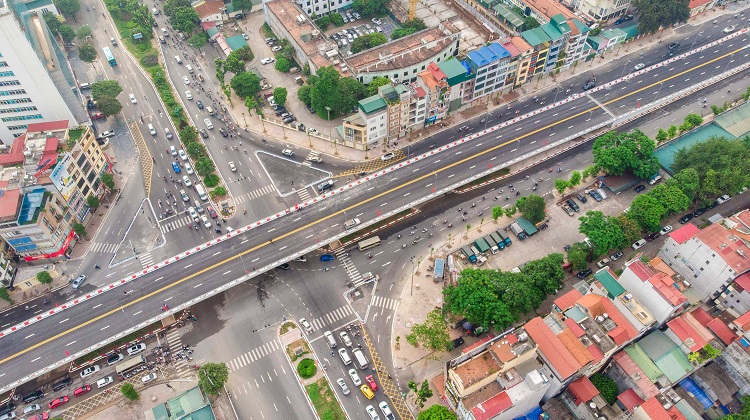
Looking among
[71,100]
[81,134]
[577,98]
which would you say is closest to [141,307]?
[81,134]

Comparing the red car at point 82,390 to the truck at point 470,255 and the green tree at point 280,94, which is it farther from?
the green tree at point 280,94

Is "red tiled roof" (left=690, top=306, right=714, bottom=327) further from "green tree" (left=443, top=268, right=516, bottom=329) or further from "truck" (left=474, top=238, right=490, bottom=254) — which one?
"truck" (left=474, top=238, right=490, bottom=254)

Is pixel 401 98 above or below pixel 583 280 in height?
above

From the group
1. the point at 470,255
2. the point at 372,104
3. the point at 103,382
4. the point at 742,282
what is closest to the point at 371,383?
the point at 470,255

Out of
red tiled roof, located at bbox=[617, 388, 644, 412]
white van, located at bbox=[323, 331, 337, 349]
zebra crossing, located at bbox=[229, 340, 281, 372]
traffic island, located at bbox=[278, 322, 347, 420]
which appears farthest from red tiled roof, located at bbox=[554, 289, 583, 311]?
zebra crossing, located at bbox=[229, 340, 281, 372]

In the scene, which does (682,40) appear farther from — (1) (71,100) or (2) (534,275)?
(1) (71,100)
